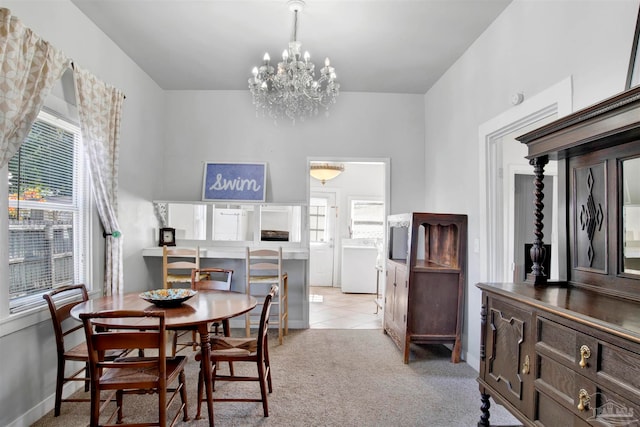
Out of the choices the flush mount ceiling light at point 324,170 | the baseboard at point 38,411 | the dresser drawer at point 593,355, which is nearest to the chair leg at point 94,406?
the baseboard at point 38,411

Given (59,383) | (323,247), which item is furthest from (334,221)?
(59,383)

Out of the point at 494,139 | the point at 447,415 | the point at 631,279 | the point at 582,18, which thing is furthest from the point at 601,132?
the point at 447,415

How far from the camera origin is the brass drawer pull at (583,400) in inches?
52.7

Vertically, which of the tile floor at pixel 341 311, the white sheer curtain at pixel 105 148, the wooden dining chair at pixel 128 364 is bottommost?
the tile floor at pixel 341 311

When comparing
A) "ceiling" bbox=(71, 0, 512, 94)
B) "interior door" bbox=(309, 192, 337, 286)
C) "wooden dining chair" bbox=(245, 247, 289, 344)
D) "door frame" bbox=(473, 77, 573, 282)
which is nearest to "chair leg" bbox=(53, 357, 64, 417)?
"wooden dining chair" bbox=(245, 247, 289, 344)

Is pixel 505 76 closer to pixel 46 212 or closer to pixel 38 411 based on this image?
pixel 46 212

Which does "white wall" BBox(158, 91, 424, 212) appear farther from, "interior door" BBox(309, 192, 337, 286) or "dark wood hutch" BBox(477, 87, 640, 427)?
"interior door" BBox(309, 192, 337, 286)

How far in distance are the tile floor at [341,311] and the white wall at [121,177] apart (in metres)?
2.27

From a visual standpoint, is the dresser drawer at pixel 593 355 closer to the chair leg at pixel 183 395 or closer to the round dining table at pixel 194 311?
the round dining table at pixel 194 311

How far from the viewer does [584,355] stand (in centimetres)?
135

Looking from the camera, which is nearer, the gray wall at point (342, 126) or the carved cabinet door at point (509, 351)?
the carved cabinet door at point (509, 351)

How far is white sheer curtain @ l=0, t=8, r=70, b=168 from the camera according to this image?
1972 mm

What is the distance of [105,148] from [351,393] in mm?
2756

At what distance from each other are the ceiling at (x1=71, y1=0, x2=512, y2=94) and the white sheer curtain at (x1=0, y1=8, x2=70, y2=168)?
81 centimetres
